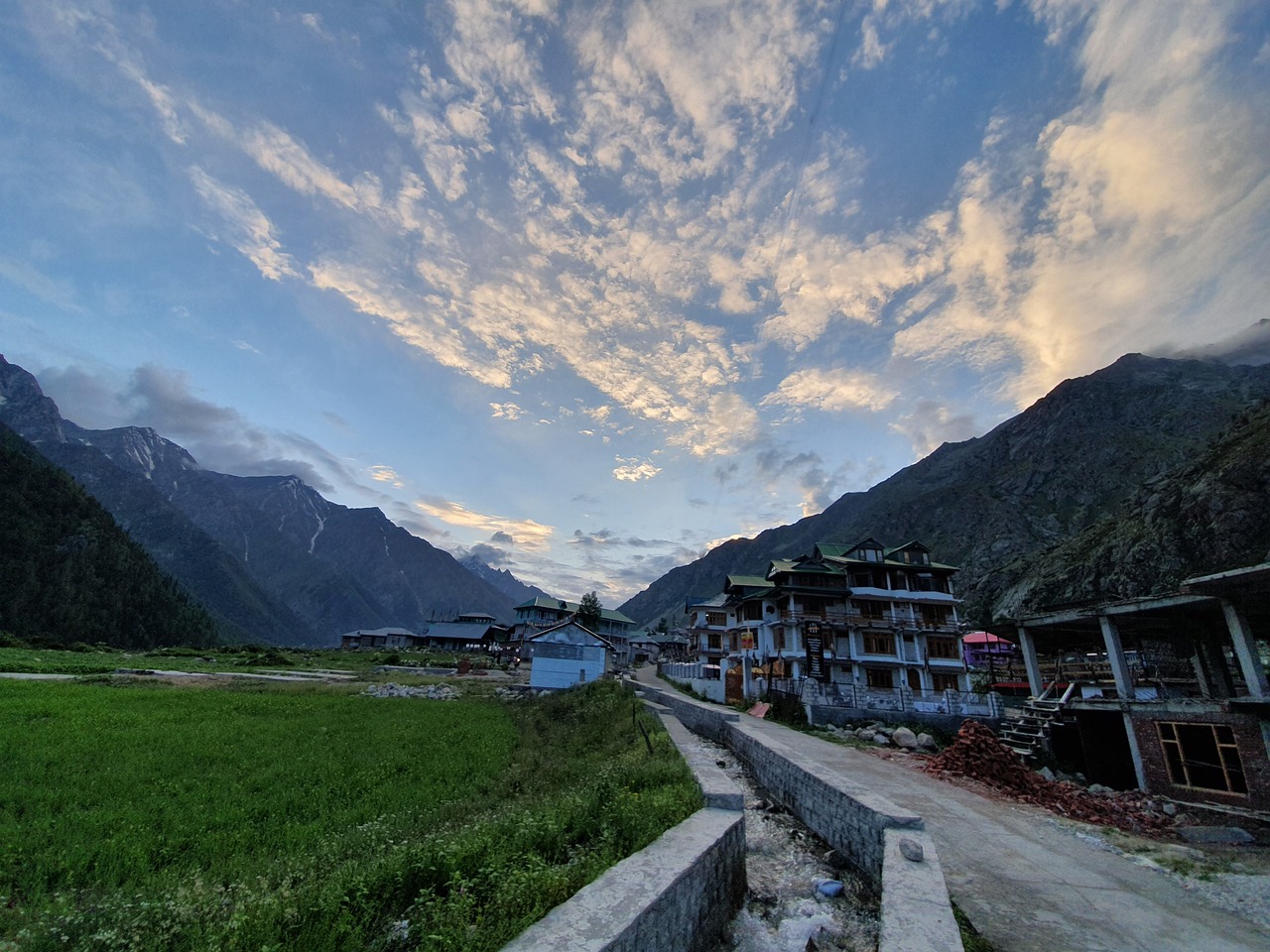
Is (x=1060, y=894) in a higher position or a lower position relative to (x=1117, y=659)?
lower

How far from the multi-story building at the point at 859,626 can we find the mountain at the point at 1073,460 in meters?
66.8

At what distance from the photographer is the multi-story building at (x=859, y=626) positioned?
143 ft

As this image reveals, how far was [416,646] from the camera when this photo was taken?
119875mm

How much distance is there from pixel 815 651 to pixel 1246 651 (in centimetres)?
2837

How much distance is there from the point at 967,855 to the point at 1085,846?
3.94 m

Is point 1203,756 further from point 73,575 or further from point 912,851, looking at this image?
point 73,575

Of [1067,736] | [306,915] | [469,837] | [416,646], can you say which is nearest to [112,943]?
[306,915]

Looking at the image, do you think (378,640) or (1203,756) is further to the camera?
(378,640)

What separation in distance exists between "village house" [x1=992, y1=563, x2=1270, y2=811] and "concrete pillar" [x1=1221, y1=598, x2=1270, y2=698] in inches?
1.2

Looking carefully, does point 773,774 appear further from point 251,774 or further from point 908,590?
point 908,590

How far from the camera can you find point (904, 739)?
25406 millimetres

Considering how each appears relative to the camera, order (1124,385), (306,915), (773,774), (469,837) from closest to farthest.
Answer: (306,915) → (469,837) → (773,774) → (1124,385)

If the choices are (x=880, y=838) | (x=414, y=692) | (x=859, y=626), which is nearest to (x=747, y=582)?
(x=859, y=626)

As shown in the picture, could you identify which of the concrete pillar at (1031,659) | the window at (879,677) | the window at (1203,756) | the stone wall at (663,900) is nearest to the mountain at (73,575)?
the window at (879,677)
